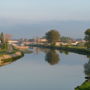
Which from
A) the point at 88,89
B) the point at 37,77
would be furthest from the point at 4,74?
the point at 88,89

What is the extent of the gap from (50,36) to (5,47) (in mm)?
56674

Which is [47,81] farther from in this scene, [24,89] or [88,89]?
[88,89]

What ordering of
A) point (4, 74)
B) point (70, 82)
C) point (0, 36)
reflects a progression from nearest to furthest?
1. point (70, 82)
2. point (4, 74)
3. point (0, 36)

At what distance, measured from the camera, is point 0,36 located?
101875 mm

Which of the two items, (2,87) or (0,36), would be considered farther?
(0,36)

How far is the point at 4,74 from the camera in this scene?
107 ft

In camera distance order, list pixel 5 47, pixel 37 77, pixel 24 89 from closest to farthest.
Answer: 1. pixel 24 89
2. pixel 37 77
3. pixel 5 47

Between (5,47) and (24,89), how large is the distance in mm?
55576

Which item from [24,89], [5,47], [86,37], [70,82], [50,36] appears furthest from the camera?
[50,36]

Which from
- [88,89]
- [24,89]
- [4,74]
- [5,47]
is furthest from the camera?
[5,47]

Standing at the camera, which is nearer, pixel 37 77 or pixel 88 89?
pixel 88 89

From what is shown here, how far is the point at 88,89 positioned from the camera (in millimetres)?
20078

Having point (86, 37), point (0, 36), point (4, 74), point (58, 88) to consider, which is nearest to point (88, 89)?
point (58, 88)

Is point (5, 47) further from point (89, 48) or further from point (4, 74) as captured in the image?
point (4, 74)
